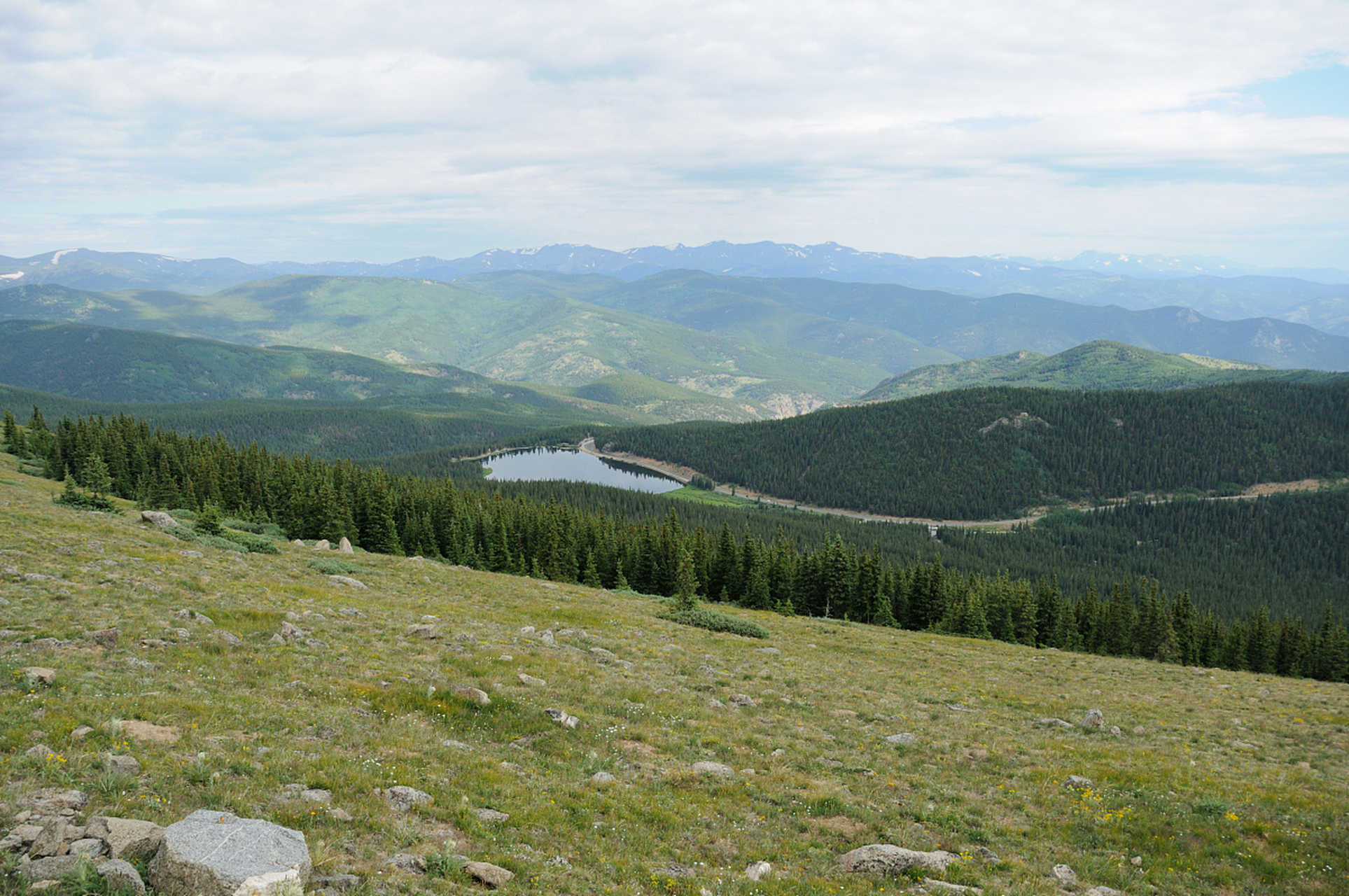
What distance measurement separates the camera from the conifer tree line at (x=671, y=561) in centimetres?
8194

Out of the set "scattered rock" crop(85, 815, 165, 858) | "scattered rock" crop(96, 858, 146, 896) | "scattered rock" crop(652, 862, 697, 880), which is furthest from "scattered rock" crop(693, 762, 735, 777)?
"scattered rock" crop(96, 858, 146, 896)

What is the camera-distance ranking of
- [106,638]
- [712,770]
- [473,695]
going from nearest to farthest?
1. [712,770]
2. [106,638]
3. [473,695]

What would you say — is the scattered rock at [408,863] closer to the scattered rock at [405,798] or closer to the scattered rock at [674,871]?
the scattered rock at [405,798]

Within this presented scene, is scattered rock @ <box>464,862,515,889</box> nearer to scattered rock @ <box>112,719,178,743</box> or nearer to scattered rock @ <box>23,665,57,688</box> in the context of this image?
scattered rock @ <box>112,719,178,743</box>

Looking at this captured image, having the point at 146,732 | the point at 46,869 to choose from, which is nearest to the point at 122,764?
the point at 146,732

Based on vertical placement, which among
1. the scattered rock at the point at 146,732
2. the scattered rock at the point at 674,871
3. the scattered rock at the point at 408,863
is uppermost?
the scattered rock at the point at 146,732

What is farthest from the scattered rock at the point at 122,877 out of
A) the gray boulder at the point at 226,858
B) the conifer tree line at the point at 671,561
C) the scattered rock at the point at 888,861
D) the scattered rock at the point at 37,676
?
the conifer tree line at the point at 671,561

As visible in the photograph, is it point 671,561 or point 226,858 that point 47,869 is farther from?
point 671,561

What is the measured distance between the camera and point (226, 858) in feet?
33.4

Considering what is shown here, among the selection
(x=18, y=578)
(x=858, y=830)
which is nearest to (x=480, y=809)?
(x=858, y=830)

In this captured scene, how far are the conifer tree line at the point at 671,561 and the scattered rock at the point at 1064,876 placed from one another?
2280 inches

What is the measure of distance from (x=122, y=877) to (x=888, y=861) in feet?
50.1

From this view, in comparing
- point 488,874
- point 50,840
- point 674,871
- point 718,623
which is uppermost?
point 50,840

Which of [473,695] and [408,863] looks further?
[473,695]
